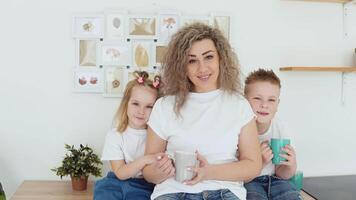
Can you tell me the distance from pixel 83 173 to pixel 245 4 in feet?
3.83

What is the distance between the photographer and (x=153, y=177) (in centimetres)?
140

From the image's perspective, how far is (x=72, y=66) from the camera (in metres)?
1.89

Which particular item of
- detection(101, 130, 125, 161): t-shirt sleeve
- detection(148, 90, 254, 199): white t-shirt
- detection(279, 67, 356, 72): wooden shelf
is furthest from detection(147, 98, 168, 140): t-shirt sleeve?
detection(279, 67, 356, 72): wooden shelf

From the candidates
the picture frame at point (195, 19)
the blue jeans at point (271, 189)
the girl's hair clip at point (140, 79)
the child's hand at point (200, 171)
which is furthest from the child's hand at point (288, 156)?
the picture frame at point (195, 19)

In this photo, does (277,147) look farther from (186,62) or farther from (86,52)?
(86,52)

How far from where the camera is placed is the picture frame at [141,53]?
1.89 m

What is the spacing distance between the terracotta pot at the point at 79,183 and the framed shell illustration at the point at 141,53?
2.00 ft

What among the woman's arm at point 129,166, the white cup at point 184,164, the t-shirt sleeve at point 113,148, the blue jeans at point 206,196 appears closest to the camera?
the white cup at point 184,164

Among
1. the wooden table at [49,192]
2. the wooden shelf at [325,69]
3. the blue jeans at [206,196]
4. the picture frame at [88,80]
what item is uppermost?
the wooden shelf at [325,69]

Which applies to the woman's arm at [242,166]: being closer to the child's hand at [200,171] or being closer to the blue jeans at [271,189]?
the child's hand at [200,171]

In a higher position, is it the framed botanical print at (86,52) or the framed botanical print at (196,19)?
the framed botanical print at (196,19)

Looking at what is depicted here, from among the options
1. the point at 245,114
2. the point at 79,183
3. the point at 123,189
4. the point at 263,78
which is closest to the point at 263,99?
the point at 263,78

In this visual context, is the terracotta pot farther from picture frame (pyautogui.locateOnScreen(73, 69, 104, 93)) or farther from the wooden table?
picture frame (pyautogui.locateOnScreen(73, 69, 104, 93))

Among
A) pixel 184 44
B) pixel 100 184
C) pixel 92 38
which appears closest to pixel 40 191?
pixel 100 184
